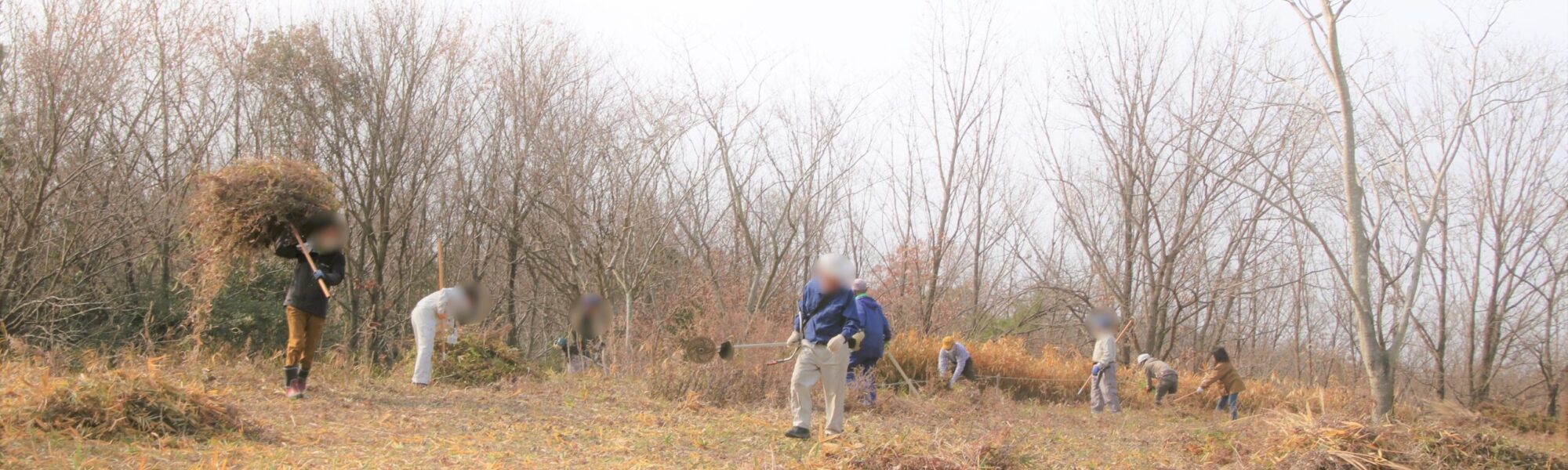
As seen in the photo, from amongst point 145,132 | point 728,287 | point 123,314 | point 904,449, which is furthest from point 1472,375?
point 145,132

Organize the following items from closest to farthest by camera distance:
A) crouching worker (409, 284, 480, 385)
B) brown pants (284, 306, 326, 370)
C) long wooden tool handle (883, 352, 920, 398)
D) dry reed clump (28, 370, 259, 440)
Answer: dry reed clump (28, 370, 259, 440) → brown pants (284, 306, 326, 370) → crouching worker (409, 284, 480, 385) → long wooden tool handle (883, 352, 920, 398)

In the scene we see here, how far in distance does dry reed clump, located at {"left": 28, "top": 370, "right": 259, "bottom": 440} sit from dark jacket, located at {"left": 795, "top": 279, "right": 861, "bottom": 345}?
11.1ft

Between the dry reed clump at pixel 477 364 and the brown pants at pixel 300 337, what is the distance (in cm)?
249

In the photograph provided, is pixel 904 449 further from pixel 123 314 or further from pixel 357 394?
pixel 123 314

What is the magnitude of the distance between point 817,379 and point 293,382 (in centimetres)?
364

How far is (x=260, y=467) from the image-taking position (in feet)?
16.0

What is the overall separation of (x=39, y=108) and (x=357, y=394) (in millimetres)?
8207

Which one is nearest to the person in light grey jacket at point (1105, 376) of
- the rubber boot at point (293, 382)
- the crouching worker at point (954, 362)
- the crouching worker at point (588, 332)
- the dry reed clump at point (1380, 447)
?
the crouching worker at point (954, 362)

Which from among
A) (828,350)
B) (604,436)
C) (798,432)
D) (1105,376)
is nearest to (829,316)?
(828,350)

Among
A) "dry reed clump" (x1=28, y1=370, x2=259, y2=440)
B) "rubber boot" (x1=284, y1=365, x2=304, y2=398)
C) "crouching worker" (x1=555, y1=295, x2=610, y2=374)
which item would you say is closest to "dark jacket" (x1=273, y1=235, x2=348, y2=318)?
"rubber boot" (x1=284, y1=365, x2=304, y2=398)

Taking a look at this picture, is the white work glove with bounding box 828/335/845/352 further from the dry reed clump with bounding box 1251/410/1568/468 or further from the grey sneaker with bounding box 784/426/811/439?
the dry reed clump with bounding box 1251/410/1568/468

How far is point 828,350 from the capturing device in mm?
6871

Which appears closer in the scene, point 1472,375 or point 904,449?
point 904,449

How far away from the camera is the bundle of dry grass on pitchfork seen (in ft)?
24.5
